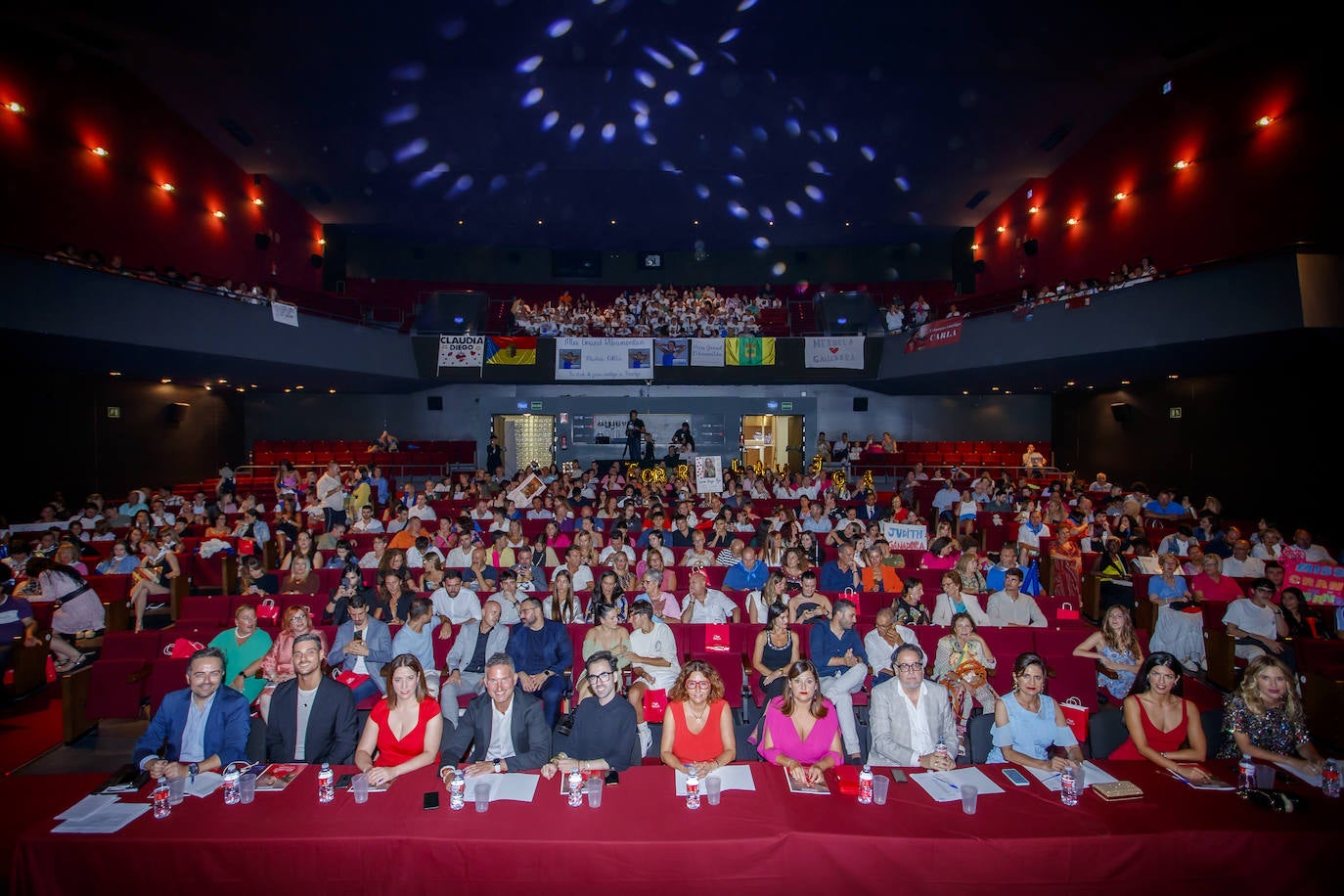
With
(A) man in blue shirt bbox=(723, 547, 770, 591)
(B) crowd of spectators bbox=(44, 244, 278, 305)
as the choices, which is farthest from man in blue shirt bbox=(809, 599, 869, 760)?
(B) crowd of spectators bbox=(44, 244, 278, 305)

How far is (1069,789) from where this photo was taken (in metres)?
3.09

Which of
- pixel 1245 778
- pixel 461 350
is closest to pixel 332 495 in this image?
pixel 461 350

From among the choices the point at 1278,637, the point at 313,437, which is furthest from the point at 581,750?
the point at 313,437

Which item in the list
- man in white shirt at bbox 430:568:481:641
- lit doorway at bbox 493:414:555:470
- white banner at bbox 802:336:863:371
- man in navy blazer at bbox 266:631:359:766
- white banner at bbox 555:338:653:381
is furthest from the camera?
Answer: lit doorway at bbox 493:414:555:470

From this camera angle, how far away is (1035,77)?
12.2 meters

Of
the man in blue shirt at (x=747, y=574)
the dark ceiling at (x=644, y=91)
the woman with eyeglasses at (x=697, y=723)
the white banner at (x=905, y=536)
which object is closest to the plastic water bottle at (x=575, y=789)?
the woman with eyeglasses at (x=697, y=723)

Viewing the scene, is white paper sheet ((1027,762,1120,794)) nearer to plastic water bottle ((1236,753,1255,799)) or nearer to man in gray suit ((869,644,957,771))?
plastic water bottle ((1236,753,1255,799))

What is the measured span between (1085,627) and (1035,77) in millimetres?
10745

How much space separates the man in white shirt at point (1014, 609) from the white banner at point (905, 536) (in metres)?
2.21

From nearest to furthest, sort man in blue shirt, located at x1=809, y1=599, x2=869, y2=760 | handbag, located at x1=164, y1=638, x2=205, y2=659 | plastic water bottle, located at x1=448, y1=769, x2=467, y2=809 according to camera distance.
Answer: plastic water bottle, located at x1=448, y1=769, x2=467, y2=809, man in blue shirt, located at x1=809, y1=599, x2=869, y2=760, handbag, located at x1=164, y1=638, x2=205, y2=659

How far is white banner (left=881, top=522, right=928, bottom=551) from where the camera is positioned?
8727 millimetres

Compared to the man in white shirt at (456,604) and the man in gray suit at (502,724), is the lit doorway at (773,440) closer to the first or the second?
the man in white shirt at (456,604)

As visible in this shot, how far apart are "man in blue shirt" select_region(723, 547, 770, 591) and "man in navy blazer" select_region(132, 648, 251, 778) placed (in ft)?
15.6

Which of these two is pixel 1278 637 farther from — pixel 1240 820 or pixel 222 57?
pixel 222 57
